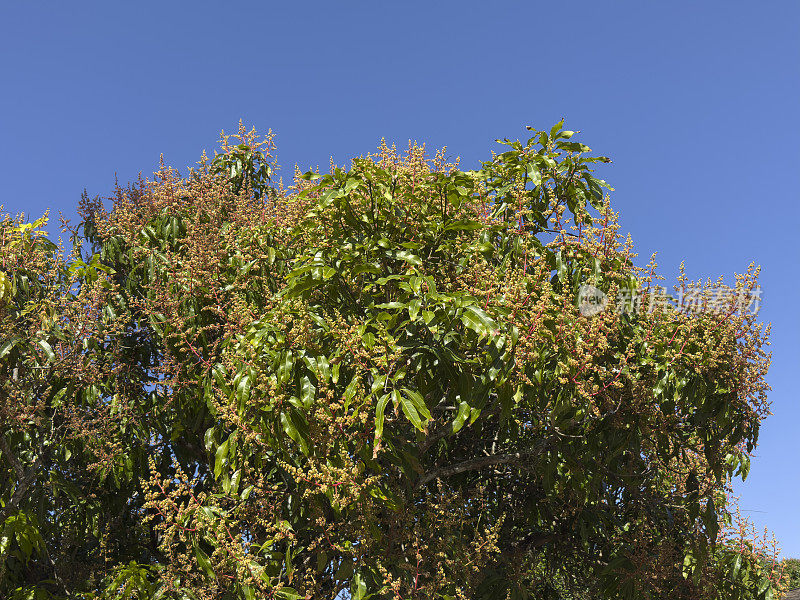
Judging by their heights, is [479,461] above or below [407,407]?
above

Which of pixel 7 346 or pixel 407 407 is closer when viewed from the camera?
pixel 407 407

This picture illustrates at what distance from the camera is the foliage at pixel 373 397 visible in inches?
112

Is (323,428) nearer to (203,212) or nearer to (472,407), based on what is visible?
(472,407)

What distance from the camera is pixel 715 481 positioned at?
3879 mm

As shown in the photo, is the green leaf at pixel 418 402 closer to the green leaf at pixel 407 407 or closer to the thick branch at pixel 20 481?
the green leaf at pixel 407 407

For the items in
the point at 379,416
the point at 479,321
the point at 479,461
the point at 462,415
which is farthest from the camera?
the point at 479,461

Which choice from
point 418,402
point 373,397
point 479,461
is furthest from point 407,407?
point 479,461

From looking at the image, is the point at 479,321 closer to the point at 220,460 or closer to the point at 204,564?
the point at 220,460

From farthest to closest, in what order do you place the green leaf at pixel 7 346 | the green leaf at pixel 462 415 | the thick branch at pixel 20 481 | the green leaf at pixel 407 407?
1. the thick branch at pixel 20 481
2. the green leaf at pixel 7 346
3. the green leaf at pixel 462 415
4. the green leaf at pixel 407 407

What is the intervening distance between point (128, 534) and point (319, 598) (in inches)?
73.4

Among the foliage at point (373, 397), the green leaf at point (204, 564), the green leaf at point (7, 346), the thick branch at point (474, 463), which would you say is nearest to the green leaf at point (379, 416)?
the foliage at point (373, 397)

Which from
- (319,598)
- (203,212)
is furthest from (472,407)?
(203,212)

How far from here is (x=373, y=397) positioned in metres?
2.75

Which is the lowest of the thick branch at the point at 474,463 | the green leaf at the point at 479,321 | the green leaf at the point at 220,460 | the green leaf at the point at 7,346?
the green leaf at the point at 220,460
